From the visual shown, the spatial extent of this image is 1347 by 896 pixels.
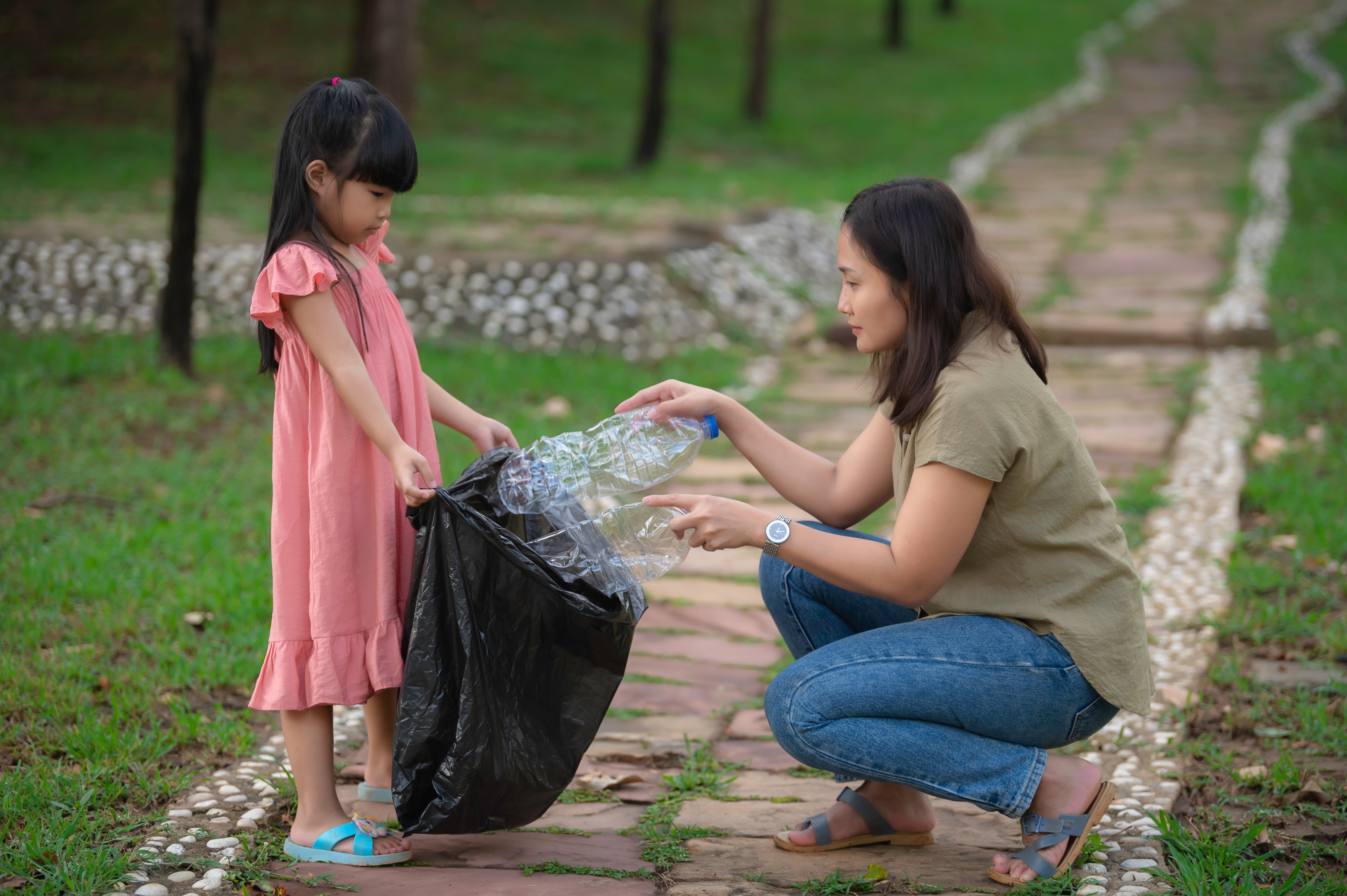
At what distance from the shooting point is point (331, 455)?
229cm

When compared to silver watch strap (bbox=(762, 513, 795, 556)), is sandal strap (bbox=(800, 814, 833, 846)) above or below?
below

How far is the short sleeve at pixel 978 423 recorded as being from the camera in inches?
80.7

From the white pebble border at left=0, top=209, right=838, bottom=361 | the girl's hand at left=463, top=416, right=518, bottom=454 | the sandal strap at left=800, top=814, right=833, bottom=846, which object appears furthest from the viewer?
the white pebble border at left=0, top=209, right=838, bottom=361

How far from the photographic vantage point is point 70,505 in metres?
4.32

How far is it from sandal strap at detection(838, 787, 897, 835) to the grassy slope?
55 cm

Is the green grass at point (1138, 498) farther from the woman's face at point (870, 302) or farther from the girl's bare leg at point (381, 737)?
the girl's bare leg at point (381, 737)

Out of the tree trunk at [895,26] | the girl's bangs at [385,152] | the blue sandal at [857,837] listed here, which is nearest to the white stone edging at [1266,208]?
the blue sandal at [857,837]

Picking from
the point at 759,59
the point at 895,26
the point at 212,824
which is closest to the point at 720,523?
the point at 212,824

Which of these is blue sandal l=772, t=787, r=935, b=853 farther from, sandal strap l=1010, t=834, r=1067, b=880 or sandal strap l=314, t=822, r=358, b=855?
sandal strap l=314, t=822, r=358, b=855

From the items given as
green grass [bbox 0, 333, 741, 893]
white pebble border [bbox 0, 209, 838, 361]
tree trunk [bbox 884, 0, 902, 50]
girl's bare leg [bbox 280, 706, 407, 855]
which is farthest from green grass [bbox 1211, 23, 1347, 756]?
tree trunk [bbox 884, 0, 902, 50]

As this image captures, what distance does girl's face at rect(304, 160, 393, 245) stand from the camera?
230cm

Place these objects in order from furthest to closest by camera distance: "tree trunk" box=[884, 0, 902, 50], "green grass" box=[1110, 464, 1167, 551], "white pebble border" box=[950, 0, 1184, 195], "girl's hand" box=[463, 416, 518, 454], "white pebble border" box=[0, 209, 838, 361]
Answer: "tree trunk" box=[884, 0, 902, 50] → "white pebble border" box=[950, 0, 1184, 195] → "white pebble border" box=[0, 209, 838, 361] → "green grass" box=[1110, 464, 1167, 551] → "girl's hand" box=[463, 416, 518, 454]

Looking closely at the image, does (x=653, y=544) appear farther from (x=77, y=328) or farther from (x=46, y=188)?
(x=46, y=188)

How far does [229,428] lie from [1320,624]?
4.47 metres
